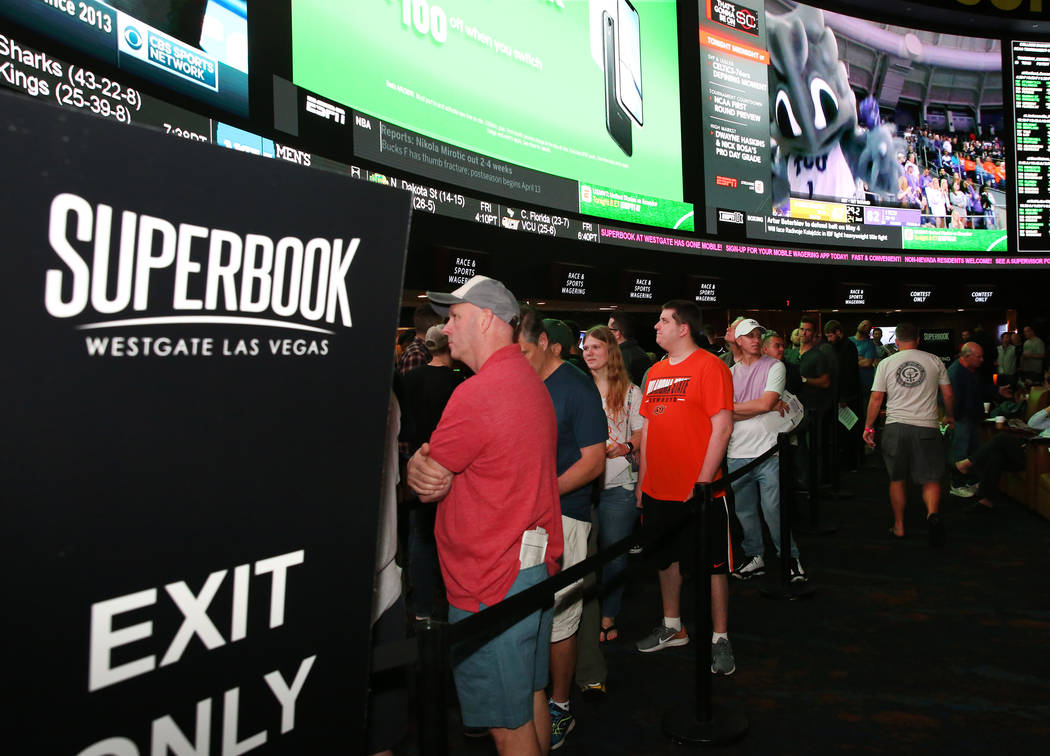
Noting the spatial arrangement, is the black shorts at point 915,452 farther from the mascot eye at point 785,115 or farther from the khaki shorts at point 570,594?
the mascot eye at point 785,115

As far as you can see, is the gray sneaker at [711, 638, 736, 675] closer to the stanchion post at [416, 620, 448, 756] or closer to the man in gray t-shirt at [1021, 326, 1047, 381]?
the stanchion post at [416, 620, 448, 756]

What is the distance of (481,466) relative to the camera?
205 centimetres

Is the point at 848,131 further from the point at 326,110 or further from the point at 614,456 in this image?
the point at 614,456

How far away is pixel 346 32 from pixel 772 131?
7689mm

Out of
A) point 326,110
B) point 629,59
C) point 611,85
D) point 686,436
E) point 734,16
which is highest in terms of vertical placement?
point 734,16

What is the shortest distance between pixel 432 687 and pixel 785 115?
12.4 metres

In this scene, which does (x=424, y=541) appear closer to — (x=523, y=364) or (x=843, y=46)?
(x=523, y=364)

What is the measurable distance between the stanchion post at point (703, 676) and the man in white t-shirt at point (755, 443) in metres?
1.99

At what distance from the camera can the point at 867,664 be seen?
11.8 feet

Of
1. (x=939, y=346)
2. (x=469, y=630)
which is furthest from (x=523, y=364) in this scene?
(x=939, y=346)

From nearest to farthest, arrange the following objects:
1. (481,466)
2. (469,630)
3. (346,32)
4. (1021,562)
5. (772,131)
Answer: (469,630)
(481,466)
(1021,562)
(346,32)
(772,131)

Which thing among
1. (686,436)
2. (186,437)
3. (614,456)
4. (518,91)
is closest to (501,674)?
(186,437)

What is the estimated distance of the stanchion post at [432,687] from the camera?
136 cm

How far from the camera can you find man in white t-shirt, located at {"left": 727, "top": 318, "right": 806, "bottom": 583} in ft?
15.9
